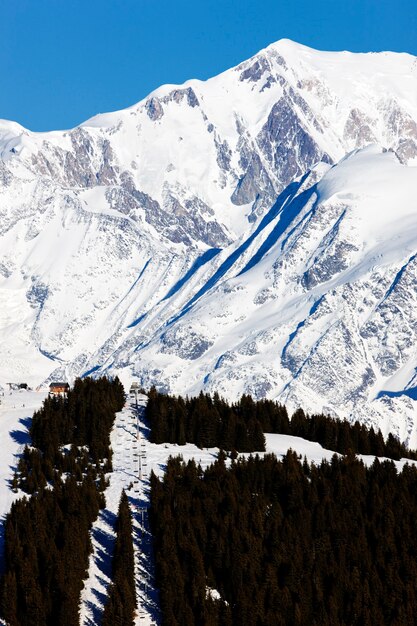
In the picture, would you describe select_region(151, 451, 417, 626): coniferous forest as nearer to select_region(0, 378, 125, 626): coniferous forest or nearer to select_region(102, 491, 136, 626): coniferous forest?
select_region(102, 491, 136, 626): coniferous forest

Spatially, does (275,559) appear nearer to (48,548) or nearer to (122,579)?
(122,579)

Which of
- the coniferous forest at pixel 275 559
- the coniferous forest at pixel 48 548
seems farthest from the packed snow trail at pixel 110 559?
the coniferous forest at pixel 275 559

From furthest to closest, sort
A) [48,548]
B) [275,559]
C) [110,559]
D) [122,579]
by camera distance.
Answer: [275,559], [110,559], [48,548], [122,579]

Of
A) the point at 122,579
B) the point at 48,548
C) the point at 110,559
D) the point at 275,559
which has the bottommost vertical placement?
the point at 122,579

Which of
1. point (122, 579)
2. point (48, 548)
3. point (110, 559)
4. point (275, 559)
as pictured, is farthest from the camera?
point (275, 559)

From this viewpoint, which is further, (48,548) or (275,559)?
(275,559)

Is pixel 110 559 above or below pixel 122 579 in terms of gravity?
above

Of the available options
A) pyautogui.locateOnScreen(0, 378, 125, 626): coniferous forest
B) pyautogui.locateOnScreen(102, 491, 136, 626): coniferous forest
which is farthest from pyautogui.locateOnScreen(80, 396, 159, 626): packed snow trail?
pyautogui.locateOnScreen(102, 491, 136, 626): coniferous forest

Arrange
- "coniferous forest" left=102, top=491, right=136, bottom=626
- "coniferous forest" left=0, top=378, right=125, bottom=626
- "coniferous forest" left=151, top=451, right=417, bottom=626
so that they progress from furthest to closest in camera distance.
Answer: "coniferous forest" left=151, top=451, right=417, bottom=626, "coniferous forest" left=0, top=378, right=125, bottom=626, "coniferous forest" left=102, top=491, right=136, bottom=626

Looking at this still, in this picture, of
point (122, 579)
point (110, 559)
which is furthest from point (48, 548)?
point (122, 579)
